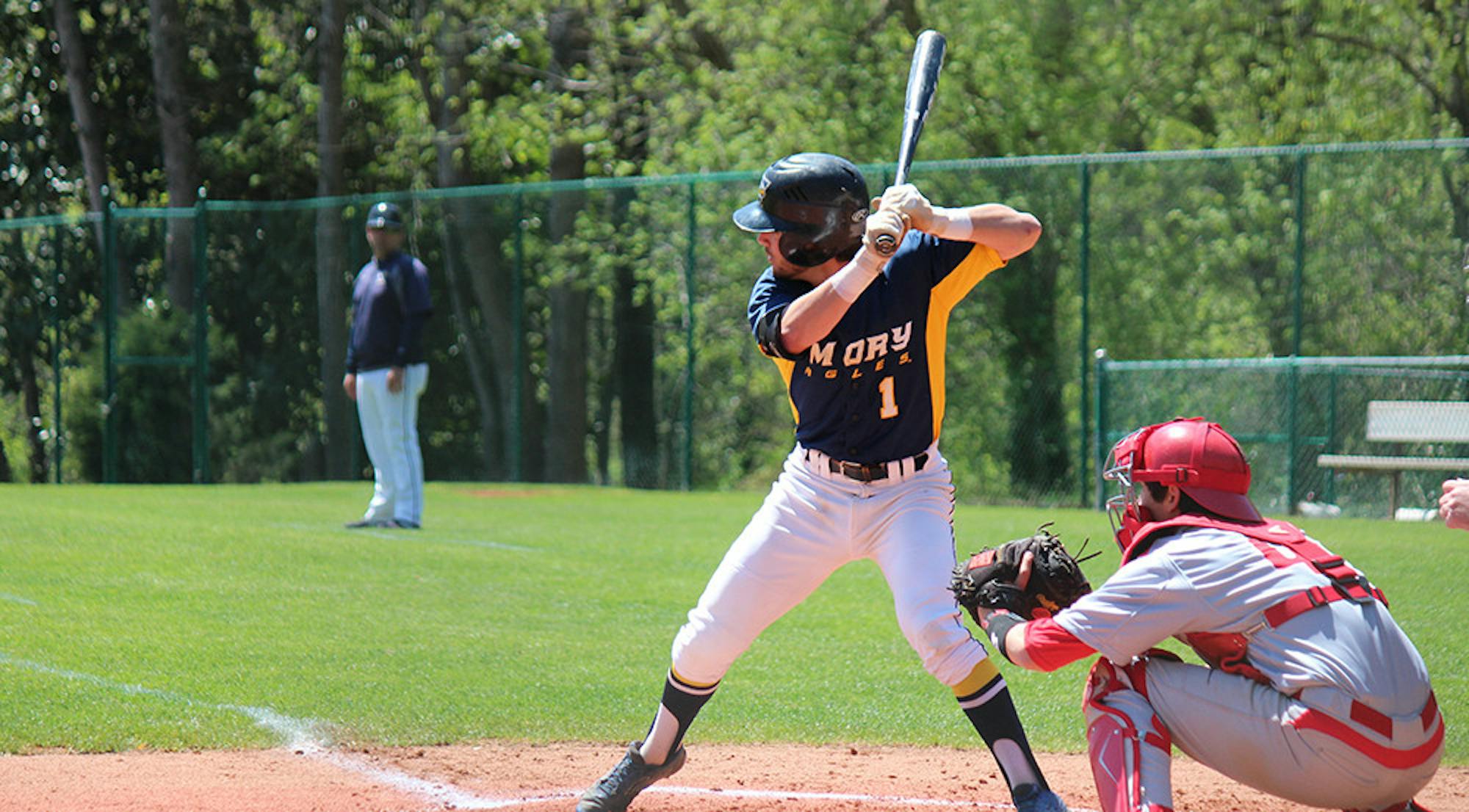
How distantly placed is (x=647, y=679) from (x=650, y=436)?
1039 centimetres

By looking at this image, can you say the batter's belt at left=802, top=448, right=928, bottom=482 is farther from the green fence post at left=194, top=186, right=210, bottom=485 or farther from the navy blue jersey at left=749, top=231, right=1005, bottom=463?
the green fence post at left=194, top=186, right=210, bottom=485

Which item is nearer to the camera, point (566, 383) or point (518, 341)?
point (518, 341)

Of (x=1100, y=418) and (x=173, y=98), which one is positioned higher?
(x=173, y=98)

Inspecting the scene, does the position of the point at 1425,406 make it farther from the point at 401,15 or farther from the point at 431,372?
the point at 401,15

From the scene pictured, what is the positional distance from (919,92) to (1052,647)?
1998 mm

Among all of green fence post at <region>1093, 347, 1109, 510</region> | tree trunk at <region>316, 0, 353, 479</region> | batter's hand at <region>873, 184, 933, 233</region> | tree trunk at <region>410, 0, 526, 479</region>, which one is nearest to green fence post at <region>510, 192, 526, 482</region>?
tree trunk at <region>410, 0, 526, 479</region>

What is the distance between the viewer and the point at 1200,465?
12.2ft

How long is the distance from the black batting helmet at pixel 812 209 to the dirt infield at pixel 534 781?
178 cm

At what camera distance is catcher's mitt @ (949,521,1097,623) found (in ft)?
12.9

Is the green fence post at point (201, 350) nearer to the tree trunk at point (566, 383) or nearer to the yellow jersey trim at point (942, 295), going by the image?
the tree trunk at point (566, 383)

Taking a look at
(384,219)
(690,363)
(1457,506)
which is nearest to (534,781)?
(1457,506)

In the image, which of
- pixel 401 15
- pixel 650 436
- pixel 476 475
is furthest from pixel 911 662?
pixel 401 15

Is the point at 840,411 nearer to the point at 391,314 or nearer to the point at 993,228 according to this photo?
the point at 993,228

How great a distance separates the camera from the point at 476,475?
59.3ft
